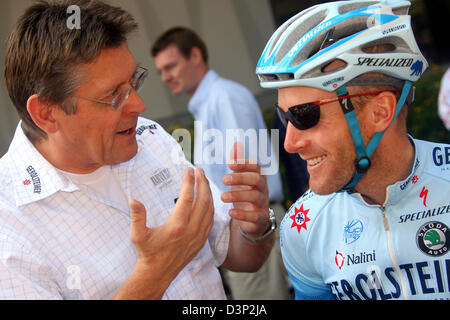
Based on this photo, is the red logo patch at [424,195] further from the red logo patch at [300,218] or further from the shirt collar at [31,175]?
the shirt collar at [31,175]

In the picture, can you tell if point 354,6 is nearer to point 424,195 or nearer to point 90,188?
point 424,195

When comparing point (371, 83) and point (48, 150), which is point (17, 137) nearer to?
point (48, 150)

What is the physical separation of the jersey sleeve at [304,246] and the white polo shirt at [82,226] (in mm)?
345

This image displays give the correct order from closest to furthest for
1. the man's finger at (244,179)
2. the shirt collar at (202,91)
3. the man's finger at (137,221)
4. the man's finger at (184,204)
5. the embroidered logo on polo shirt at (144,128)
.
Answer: the man's finger at (137,221) < the man's finger at (184,204) < the man's finger at (244,179) < the embroidered logo on polo shirt at (144,128) < the shirt collar at (202,91)

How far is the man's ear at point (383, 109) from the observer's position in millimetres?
1724

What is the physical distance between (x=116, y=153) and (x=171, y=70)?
256 cm

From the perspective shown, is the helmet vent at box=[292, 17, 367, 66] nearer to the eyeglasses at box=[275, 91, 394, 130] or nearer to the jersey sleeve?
the eyeglasses at box=[275, 91, 394, 130]

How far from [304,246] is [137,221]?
720mm

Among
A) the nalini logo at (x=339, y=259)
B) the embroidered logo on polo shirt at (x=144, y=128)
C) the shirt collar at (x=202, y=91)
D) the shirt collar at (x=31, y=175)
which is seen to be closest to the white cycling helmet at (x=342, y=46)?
the nalini logo at (x=339, y=259)

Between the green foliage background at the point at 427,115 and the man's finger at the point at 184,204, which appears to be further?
the green foliage background at the point at 427,115

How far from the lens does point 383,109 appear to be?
174 centimetres
